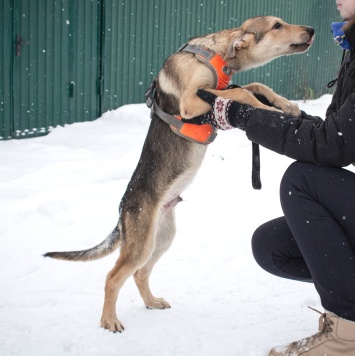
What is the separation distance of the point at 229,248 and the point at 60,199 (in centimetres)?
163

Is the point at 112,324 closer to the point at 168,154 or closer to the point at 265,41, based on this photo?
the point at 168,154

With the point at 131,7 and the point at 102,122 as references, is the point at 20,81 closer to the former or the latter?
the point at 102,122

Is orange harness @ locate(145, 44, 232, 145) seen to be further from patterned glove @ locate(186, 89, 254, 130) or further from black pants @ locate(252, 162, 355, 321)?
black pants @ locate(252, 162, 355, 321)

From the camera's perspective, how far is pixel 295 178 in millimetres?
2088

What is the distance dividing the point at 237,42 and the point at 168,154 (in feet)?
2.43

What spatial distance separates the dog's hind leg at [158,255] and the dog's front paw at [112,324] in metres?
0.30

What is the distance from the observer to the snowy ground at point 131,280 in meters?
2.46

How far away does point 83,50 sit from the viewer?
24.5 ft

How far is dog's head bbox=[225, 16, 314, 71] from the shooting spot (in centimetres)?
284

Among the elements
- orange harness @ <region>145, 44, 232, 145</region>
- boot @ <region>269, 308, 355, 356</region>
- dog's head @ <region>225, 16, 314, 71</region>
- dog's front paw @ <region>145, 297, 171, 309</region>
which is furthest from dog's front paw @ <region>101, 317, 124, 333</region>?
dog's head @ <region>225, 16, 314, 71</region>

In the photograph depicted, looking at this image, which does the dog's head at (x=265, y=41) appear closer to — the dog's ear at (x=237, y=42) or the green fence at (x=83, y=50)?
the dog's ear at (x=237, y=42)

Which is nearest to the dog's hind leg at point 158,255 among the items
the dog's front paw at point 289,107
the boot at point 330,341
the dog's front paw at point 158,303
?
the dog's front paw at point 158,303

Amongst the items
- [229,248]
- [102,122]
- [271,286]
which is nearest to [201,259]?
[229,248]

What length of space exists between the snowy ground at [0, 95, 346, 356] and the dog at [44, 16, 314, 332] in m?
0.21
